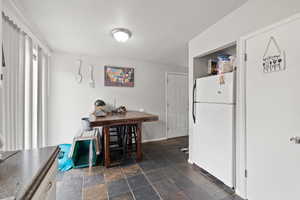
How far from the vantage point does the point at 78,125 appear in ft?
10.8

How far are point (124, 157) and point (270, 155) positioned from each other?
2.40 meters

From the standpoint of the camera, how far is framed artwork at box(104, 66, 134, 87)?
3.46m

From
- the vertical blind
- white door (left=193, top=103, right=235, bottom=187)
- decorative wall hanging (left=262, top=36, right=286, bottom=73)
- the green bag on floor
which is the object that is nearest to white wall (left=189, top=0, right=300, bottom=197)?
white door (left=193, top=103, right=235, bottom=187)

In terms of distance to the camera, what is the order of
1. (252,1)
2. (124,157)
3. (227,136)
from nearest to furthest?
→ (252,1)
(227,136)
(124,157)

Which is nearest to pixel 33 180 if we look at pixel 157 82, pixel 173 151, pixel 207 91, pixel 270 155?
pixel 270 155

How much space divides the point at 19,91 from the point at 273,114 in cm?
302

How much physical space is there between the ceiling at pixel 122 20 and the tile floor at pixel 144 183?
238 cm

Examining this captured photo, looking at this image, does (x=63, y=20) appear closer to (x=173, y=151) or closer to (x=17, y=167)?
(x=17, y=167)

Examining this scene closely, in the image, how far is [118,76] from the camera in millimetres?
3557

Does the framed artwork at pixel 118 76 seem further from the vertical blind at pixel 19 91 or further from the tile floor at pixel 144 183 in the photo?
the tile floor at pixel 144 183

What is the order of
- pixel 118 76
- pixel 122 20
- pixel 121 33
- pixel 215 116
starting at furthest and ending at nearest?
pixel 118 76, pixel 121 33, pixel 215 116, pixel 122 20

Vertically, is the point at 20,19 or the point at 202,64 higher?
the point at 20,19

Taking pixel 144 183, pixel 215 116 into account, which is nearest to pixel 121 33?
pixel 215 116

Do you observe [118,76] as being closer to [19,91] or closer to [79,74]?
[79,74]
